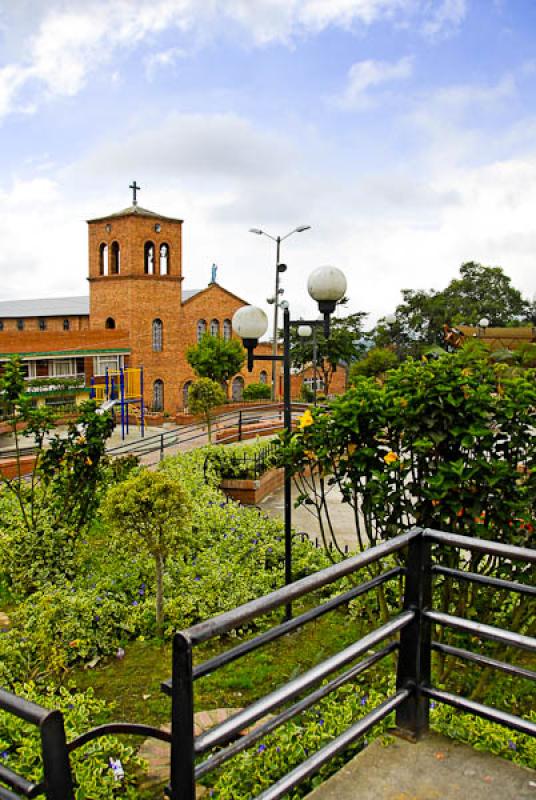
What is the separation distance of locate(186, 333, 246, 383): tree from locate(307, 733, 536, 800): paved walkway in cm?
3028

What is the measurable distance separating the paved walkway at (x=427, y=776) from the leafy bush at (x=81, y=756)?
143 centimetres

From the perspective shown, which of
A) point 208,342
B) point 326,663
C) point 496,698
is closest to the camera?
point 326,663

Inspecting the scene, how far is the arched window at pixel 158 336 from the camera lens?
3803 cm

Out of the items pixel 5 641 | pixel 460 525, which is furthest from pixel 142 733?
pixel 5 641

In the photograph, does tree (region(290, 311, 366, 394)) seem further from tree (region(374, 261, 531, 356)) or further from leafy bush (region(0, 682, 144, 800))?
leafy bush (region(0, 682, 144, 800))

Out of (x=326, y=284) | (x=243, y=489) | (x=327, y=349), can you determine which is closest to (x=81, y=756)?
(x=326, y=284)

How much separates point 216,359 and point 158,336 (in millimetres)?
6760

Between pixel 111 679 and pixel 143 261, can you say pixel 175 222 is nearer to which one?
pixel 143 261

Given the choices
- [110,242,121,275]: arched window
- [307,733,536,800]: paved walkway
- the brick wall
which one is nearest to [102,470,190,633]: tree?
[307,733,536,800]: paved walkway

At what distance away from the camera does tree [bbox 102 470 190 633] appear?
5762 millimetres

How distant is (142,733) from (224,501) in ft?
25.2

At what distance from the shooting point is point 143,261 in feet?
121

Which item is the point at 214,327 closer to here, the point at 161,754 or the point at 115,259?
the point at 115,259

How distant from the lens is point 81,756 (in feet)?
10.7
